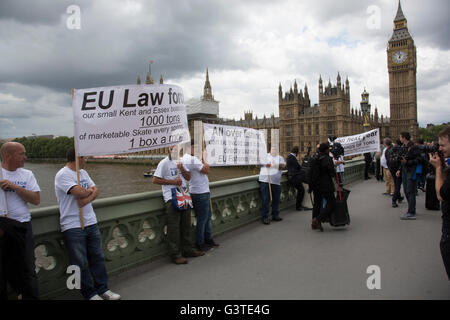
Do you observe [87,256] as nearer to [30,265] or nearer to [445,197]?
[30,265]

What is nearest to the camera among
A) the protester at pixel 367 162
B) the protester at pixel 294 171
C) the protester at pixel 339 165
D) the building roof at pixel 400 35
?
the protester at pixel 294 171

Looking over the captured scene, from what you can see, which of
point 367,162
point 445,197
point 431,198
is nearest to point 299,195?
point 431,198

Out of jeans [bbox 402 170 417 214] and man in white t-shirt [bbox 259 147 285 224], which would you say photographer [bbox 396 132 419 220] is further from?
man in white t-shirt [bbox 259 147 285 224]

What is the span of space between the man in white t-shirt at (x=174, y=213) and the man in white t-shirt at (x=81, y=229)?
1.13 metres

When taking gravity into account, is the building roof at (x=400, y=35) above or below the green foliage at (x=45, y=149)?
above

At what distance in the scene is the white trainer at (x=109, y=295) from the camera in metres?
3.22

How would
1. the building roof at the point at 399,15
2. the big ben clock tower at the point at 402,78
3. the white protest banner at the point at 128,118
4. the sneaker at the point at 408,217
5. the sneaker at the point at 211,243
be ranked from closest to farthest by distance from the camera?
1. the white protest banner at the point at 128,118
2. the sneaker at the point at 211,243
3. the sneaker at the point at 408,217
4. the big ben clock tower at the point at 402,78
5. the building roof at the point at 399,15

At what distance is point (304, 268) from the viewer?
400 cm

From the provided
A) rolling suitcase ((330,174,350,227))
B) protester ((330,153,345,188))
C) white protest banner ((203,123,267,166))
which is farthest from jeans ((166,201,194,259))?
protester ((330,153,345,188))

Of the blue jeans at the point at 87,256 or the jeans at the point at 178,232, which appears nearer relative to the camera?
the blue jeans at the point at 87,256

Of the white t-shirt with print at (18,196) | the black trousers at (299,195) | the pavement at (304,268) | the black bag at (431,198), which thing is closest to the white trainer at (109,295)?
the pavement at (304,268)

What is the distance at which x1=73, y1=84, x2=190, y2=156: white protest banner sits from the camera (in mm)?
3475

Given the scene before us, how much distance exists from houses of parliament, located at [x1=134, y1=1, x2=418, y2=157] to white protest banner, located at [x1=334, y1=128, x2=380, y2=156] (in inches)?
2566

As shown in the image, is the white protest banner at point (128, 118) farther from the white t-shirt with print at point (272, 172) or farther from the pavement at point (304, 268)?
the white t-shirt with print at point (272, 172)
